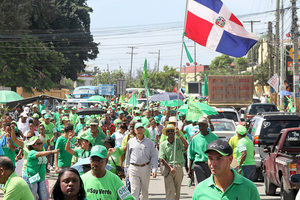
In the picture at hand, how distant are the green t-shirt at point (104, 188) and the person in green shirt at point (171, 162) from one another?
494cm

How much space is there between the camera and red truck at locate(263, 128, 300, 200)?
1050 cm

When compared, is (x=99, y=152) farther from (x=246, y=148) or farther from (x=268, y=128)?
(x=268, y=128)

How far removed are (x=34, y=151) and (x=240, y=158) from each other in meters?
4.14

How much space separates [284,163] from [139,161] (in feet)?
8.38

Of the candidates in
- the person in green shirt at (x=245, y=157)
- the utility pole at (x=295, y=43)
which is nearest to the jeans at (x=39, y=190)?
the person in green shirt at (x=245, y=157)

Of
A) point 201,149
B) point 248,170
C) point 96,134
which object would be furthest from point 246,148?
point 96,134

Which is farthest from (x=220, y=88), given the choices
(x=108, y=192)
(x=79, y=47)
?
(x=79, y=47)

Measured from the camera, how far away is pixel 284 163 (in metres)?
10.8

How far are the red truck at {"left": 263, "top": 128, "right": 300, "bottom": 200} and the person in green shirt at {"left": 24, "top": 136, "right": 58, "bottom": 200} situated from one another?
415 cm

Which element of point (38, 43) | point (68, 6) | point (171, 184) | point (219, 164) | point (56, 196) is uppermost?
point (68, 6)

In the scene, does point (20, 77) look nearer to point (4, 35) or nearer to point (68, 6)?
point (4, 35)

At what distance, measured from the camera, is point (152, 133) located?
17016 mm

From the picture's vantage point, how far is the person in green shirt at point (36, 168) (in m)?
10.1

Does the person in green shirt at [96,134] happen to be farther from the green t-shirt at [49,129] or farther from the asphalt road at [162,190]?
the green t-shirt at [49,129]
